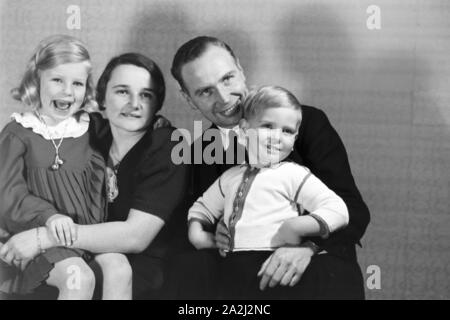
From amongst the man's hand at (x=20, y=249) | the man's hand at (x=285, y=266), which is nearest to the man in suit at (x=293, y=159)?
the man's hand at (x=285, y=266)

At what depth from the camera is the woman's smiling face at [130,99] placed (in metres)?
1.79

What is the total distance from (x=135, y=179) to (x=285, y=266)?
0.48m

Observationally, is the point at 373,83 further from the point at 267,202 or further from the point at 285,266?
Result: the point at 285,266

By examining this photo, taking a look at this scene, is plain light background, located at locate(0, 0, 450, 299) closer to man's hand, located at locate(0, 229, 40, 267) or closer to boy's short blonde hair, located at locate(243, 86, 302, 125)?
boy's short blonde hair, located at locate(243, 86, 302, 125)

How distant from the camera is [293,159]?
1.74 meters

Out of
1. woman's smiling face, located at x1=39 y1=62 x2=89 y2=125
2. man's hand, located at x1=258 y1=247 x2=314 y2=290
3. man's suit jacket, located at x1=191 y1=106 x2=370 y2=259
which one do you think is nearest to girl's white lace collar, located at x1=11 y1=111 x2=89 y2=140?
woman's smiling face, located at x1=39 y1=62 x2=89 y2=125

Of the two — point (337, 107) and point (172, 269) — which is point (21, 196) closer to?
point (172, 269)

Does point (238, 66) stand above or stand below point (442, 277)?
above

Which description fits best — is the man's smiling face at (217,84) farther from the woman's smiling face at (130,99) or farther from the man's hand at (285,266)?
the man's hand at (285,266)

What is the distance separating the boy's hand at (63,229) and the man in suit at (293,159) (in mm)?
316

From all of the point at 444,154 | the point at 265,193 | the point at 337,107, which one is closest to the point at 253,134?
the point at 265,193

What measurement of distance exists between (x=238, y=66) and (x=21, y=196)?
707 millimetres
